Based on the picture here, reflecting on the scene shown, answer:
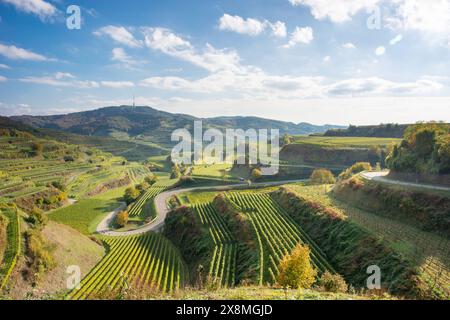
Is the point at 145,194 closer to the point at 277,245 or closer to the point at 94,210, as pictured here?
the point at 94,210

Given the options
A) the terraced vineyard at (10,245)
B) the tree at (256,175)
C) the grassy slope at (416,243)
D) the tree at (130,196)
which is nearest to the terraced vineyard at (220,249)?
the grassy slope at (416,243)

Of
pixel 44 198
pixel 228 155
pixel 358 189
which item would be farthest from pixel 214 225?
pixel 228 155

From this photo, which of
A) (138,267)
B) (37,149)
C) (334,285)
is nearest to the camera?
(334,285)

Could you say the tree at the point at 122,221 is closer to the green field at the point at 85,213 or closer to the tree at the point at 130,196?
the green field at the point at 85,213

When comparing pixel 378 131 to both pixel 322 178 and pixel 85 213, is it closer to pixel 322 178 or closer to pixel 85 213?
pixel 322 178

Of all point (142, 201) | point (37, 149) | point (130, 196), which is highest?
point (37, 149)

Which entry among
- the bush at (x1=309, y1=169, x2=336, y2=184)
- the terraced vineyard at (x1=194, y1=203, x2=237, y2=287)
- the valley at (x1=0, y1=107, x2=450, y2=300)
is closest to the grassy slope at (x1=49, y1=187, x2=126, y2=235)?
the valley at (x1=0, y1=107, x2=450, y2=300)

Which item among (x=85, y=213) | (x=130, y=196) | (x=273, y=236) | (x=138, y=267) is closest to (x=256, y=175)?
(x=130, y=196)
